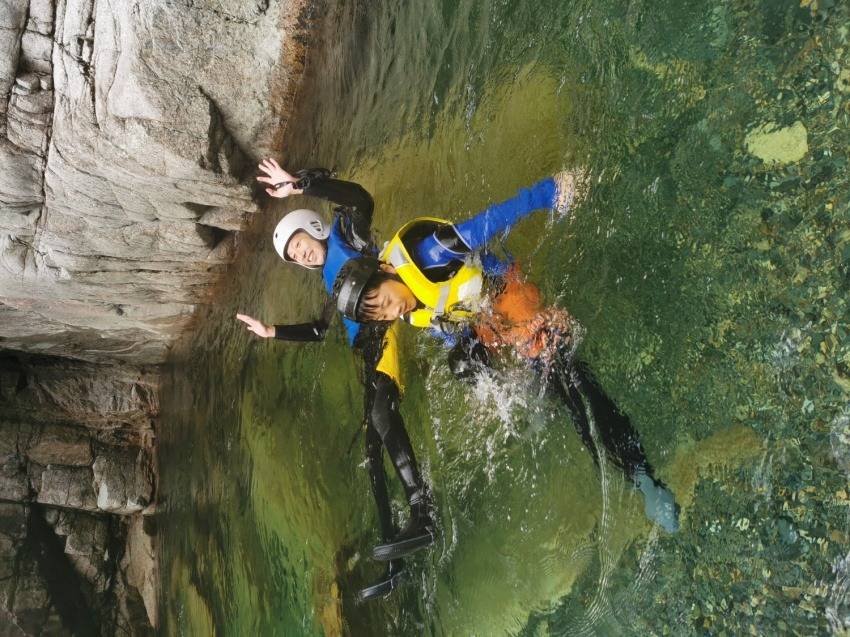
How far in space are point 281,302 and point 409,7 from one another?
2.86 meters

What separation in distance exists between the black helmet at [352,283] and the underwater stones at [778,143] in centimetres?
199

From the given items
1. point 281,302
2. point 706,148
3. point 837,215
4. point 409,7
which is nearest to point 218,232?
point 281,302

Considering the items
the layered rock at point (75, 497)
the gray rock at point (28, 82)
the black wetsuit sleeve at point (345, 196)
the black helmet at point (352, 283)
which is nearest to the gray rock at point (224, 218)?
the gray rock at point (28, 82)

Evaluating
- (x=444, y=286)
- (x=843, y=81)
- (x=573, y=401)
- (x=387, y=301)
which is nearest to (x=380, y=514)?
(x=387, y=301)

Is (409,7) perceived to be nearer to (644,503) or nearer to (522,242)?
(522,242)

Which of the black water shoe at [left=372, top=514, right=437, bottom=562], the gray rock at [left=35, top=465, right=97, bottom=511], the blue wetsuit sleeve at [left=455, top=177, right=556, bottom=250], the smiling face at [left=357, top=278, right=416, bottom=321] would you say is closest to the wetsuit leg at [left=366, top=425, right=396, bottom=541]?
the black water shoe at [left=372, top=514, right=437, bottom=562]

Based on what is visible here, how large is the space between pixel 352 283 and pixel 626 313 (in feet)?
4.84

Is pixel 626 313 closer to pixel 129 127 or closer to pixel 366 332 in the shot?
pixel 366 332

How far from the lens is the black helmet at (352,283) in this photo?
3.65 m

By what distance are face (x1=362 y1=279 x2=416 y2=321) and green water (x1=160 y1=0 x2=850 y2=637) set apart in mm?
489

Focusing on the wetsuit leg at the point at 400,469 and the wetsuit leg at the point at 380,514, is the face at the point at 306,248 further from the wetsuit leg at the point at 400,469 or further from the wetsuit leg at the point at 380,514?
the wetsuit leg at the point at 380,514

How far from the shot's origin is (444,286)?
3.73 metres

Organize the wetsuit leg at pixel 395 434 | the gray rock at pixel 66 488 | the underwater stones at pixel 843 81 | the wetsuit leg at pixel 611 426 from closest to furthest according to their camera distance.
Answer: the underwater stones at pixel 843 81, the wetsuit leg at pixel 611 426, the wetsuit leg at pixel 395 434, the gray rock at pixel 66 488

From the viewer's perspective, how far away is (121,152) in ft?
18.6
